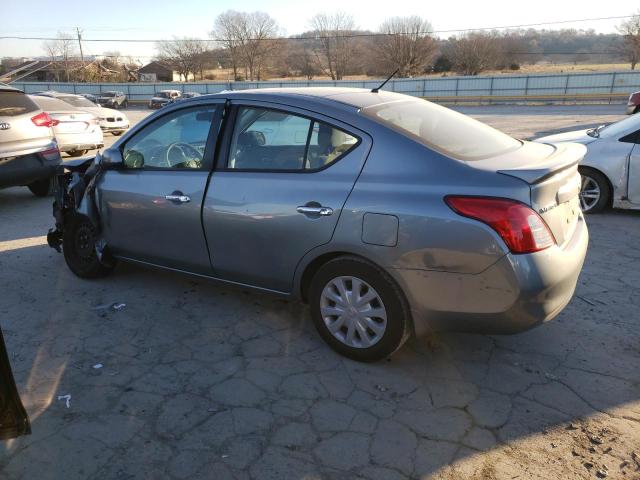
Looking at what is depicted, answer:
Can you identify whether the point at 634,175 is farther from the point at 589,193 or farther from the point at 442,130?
the point at 442,130

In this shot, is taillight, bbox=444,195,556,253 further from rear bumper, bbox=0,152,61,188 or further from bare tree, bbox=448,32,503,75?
bare tree, bbox=448,32,503,75

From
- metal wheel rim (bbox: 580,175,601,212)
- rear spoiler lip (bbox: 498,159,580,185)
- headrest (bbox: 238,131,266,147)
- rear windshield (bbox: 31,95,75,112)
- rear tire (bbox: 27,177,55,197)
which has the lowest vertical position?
rear tire (bbox: 27,177,55,197)

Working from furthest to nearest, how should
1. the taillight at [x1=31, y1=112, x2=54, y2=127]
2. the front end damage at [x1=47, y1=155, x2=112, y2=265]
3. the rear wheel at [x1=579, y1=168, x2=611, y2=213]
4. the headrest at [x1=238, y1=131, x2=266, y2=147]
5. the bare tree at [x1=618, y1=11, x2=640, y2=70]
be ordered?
the bare tree at [x1=618, y1=11, x2=640, y2=70], the taillight at [x1=31, y1=112, x2=54, y2=127], the rear wheel at [x1=579, y1=168, x2=611, y2=213], the front end damage at [x1=47, y1=155, x2=112, y2=265], the headrest at [x1=238, y1=131, x2=266, y2=147]

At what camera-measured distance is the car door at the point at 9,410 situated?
2092 millimetres

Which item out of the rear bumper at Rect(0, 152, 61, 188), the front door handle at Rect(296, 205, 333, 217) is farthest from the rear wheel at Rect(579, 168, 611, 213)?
the rear bumper at Rect(0, 152, 61, 188)

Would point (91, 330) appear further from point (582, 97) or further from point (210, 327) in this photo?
point (582, 97)

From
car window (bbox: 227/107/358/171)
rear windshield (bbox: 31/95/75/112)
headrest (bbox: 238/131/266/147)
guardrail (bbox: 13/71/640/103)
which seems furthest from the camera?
guardrail (bbox: 13/71/640/103)

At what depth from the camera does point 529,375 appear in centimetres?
309

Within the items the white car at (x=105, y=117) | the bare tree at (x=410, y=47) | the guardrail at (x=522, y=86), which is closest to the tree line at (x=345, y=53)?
the bare tree at (x=410, y=47)

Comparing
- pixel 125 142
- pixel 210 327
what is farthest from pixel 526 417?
pixel 125 142

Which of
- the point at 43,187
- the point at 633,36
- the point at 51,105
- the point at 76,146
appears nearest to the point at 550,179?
the point at 43,187

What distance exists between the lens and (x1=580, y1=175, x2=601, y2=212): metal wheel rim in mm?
6484

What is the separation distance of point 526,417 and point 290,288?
1.55m

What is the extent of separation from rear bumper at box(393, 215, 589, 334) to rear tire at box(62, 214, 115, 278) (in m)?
2.91
